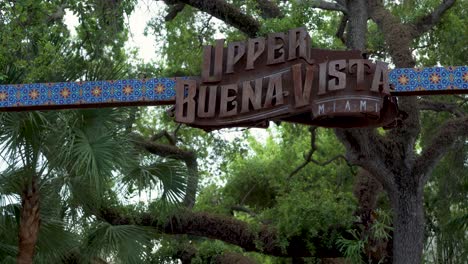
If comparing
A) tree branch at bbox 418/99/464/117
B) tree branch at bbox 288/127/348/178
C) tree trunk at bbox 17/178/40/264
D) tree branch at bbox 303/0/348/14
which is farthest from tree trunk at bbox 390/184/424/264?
tree trunk at bbox 17/178/40/264

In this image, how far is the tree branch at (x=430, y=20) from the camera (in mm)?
14321

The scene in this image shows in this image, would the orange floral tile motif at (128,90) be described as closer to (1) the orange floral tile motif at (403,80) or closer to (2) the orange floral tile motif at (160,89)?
(2) the orange floral tile motif at (160,89)

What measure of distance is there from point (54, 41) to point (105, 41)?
58 cm

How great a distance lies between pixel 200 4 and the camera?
13.8m

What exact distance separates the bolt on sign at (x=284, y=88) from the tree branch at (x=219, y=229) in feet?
22.0

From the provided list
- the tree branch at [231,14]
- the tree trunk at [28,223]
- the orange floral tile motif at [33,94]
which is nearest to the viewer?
the orange floral tile motif at [33,94]

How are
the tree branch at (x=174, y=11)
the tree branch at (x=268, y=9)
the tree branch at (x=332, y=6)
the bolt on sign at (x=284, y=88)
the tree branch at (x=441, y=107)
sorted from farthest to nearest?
the tree branch at (x=174, y=11), the tree branch at (x=441, y=107), the tree branch at (x=268, y=9), the tree branch at (x=332, y=6), the bolt on sign at (x=284, y=88)

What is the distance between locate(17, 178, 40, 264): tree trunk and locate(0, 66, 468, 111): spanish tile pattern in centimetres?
202

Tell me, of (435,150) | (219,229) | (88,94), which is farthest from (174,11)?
(88,94)

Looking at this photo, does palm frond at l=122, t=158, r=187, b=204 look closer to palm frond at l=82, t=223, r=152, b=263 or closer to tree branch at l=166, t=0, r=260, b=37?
palm frond at l=82, t=223, r=152, b=263

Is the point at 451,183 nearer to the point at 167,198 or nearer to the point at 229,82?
the point at 167,198

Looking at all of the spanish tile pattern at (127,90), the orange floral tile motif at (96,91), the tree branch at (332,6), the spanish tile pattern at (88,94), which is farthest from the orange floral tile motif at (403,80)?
the tree branch at (332,6)

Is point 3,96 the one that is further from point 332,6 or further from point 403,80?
point 332,6

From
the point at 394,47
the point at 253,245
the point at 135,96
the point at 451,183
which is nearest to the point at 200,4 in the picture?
the point at 394,47
